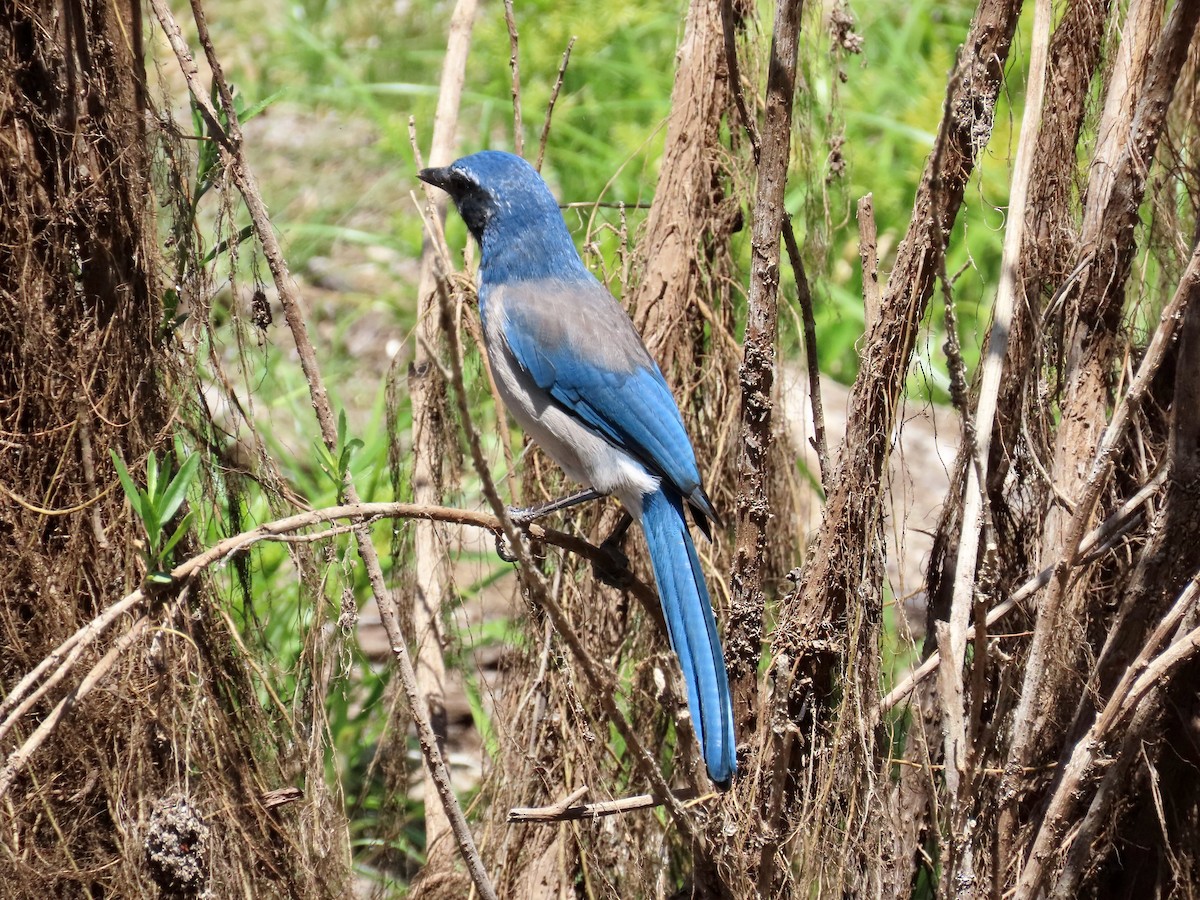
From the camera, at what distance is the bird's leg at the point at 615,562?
3334 millimetres

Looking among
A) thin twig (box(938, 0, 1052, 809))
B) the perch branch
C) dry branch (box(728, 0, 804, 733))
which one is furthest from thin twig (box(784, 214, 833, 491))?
the perch branch

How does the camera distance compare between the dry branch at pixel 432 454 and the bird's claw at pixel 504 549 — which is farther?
the dry branch at pixel 432 454

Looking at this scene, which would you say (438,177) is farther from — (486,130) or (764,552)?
(486,130)

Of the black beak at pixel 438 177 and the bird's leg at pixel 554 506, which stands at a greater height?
the black beak at pixel 438 177

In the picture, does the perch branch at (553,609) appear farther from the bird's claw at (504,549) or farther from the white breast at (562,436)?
the white breast at (562,436)

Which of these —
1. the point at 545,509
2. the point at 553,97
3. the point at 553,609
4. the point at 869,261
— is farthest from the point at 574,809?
the point at 553,97

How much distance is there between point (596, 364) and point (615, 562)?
28.4 inches

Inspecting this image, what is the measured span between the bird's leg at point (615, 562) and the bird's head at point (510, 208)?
913 mm

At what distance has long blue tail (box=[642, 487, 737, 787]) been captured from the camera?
2.78 m

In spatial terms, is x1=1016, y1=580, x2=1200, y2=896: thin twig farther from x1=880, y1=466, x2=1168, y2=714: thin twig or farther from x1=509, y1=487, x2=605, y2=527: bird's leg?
x1=509, y1=487, x2=605, y2=527: bird's leg

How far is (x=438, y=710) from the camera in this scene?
4.12m

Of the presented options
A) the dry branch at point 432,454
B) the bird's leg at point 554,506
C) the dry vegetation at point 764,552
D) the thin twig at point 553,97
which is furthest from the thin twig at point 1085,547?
the thin twig at point 553,97

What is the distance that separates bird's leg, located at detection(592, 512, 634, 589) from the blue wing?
0.74ft

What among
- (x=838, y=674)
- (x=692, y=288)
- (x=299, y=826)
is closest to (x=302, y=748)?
(x=299, y=826)
